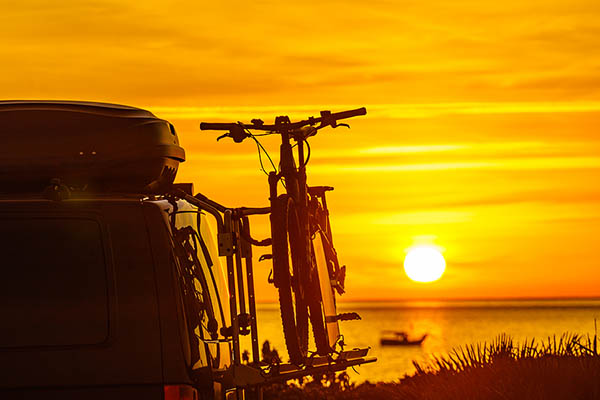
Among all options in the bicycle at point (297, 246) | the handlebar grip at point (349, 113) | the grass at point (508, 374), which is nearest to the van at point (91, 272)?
the bicycle at point (297, 246)

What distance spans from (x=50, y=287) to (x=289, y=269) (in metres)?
3.11

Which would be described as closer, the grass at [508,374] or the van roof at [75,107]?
the van roof at [75,107]

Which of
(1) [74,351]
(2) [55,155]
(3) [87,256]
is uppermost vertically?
(2) [55,155]

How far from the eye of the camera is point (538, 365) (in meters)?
13.1

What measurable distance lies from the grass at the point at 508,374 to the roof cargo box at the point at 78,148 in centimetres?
596

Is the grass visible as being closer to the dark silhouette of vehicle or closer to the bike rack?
the bike rack

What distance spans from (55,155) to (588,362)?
719cm

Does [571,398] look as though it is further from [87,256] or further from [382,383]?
[87,256]

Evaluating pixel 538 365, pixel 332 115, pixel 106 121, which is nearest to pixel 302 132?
pixel 332 115

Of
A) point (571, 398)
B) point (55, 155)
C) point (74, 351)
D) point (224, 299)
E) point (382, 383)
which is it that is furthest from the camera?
point (382, 383)

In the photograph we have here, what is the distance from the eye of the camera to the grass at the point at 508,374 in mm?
12508

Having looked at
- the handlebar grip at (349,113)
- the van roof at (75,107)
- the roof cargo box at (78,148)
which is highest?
the handlebar grip at (349,113)

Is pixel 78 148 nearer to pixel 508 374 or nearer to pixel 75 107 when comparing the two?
pixel 75 107

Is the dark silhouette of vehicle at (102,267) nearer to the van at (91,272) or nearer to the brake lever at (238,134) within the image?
the van at (91,272)
